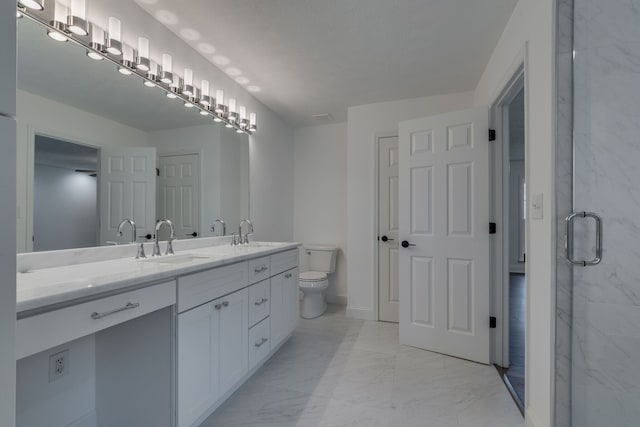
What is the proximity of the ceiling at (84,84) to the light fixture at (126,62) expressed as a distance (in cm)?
3

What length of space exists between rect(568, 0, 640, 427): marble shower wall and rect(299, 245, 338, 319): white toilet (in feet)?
7.31

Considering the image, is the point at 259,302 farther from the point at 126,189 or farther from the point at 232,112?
the point at 232,112

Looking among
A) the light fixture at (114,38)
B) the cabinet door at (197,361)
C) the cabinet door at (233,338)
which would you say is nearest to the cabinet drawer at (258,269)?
the cabinet door at (233,338)

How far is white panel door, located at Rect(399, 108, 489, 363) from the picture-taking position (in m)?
2.29

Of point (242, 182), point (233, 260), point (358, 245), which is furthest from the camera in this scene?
point (358, 245)

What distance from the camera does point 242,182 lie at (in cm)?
290

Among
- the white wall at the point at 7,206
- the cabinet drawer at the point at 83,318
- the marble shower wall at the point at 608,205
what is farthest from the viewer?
the marble shower wall at the point at 608,205

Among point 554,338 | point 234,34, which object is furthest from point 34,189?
point 554,338

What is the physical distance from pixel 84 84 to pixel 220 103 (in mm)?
1056

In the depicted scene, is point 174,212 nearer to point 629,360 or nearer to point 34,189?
point 34,189

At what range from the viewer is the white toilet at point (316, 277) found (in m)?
3.21

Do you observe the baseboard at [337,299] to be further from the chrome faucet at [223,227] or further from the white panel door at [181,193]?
the white panel door at [181,193]

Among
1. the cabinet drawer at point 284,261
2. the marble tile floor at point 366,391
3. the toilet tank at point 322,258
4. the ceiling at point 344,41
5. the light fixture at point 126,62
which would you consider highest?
the ceiling at point 344,41

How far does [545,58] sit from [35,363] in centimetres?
257
